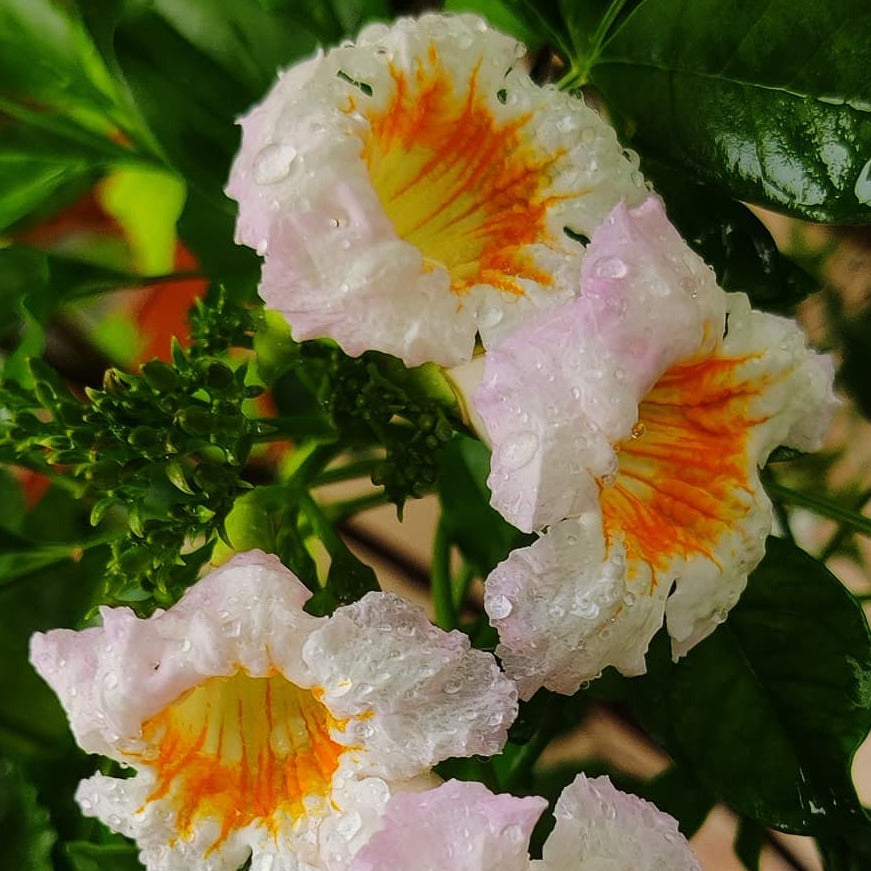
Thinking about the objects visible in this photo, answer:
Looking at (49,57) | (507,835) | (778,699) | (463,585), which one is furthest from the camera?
(463,585)

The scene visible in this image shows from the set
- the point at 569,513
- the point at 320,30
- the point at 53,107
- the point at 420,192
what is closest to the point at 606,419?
the point at 569,513

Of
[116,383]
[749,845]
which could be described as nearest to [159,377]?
[116,383]

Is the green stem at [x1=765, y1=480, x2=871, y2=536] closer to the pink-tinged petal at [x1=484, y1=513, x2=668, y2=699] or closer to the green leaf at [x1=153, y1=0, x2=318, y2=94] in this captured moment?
the pink-tinged petal at [x1=484, y1=513, x2=668, y2=699]

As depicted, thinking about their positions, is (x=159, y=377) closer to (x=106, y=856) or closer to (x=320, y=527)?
(x=320, y=527)

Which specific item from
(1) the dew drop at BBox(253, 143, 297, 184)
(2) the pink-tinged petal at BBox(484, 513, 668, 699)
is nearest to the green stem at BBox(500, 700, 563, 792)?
(2) the pink-tinged petal at BBox(484, 513, 668, 699)

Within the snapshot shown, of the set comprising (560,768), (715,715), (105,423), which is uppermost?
(105,423)

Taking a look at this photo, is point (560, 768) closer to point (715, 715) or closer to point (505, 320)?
point (715, 715)

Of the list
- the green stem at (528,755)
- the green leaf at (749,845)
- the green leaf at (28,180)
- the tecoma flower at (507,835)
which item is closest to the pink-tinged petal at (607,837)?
the tecoma flower at (507,835)
